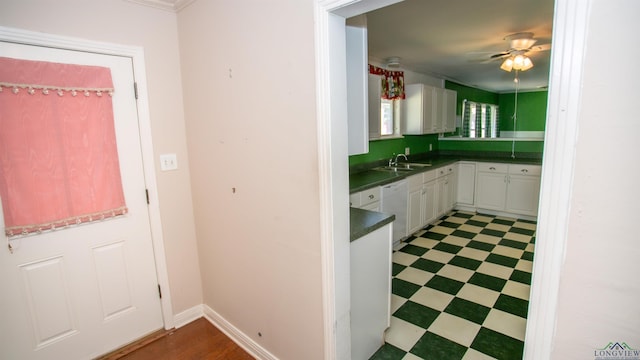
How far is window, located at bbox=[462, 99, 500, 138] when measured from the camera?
7008mm

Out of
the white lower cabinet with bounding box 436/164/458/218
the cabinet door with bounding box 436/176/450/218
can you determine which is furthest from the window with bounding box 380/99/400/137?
the cabinet door with bounding box 436/176/450/218

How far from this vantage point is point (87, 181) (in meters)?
1.88

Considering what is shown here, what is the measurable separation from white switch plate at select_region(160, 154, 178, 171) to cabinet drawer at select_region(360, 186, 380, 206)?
1689 millimetres

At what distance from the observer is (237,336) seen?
2.15 metres

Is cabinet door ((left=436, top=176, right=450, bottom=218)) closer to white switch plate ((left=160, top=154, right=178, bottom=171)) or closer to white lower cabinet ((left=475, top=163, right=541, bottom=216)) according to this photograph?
white lower cabinet ((left=475, top=163, right=541, bottom=216))

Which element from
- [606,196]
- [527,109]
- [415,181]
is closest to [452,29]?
[415,181]

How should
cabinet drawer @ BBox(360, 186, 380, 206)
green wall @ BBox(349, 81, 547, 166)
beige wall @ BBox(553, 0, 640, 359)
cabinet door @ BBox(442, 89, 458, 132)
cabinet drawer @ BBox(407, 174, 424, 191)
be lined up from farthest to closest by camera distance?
cabinet door @ BBox(442, 89, 458, 132) → green wall @ BBox(349, 81, 547, 166) → cabinet drawer @ BBox(407, 174, 424, 191) → cabinet drawer @ BBox(360, 186, 380, 206) → beige wall @ BBox(553, 0, 640, 359)

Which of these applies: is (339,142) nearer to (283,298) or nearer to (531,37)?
(283,298)

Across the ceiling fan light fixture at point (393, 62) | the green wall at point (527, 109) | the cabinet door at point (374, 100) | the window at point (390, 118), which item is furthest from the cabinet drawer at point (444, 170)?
the green wall at point (527, 109)

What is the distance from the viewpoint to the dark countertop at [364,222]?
169 centimetres

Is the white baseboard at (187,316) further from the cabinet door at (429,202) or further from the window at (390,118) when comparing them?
the window at (390,118)

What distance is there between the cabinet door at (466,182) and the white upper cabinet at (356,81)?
3.92 metres

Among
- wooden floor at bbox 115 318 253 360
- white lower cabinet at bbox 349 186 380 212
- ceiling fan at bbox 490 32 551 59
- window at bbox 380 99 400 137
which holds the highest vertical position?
ceiling fan at bbox 490 32 551 59

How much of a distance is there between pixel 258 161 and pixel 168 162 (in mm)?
905
